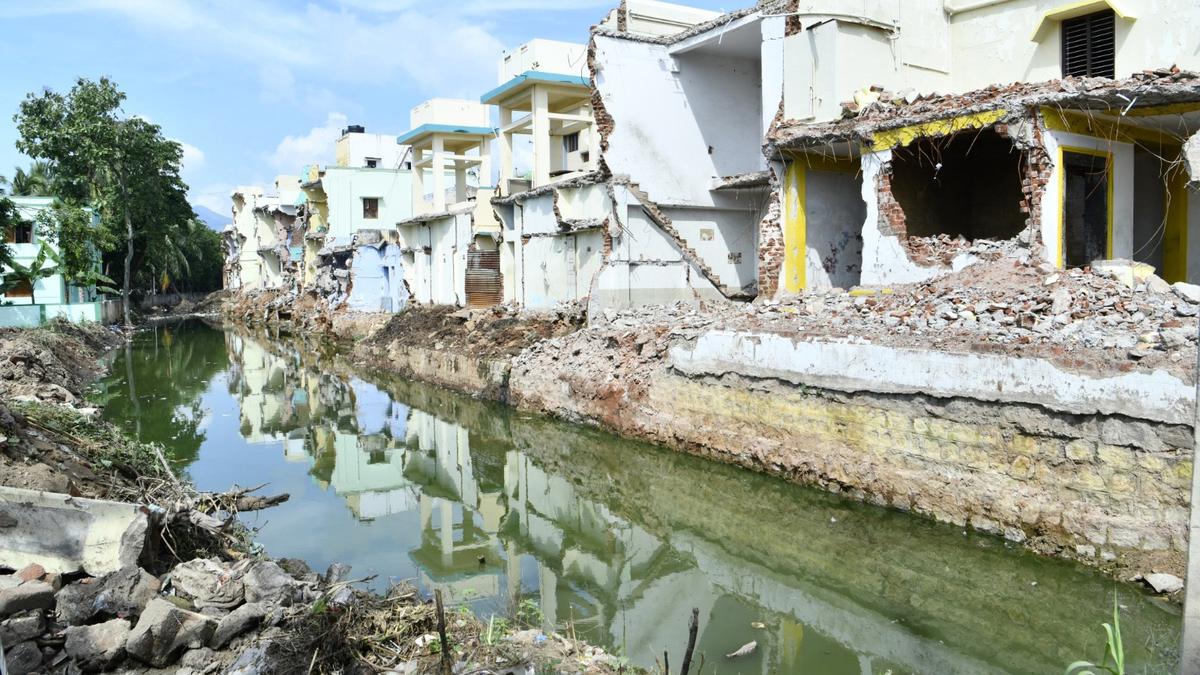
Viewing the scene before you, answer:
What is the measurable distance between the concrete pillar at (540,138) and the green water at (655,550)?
9107 mm

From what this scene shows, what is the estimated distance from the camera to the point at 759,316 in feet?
43.5

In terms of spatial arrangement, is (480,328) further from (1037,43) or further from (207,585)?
(207,585)

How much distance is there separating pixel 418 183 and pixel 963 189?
23.9 m

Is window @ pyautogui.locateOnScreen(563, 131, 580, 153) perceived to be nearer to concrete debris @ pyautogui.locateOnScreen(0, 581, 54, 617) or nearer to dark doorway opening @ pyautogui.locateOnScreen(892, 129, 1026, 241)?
dark doorway opening @ pyautogui.locateOnScreen(892, 129, 1026, 241)

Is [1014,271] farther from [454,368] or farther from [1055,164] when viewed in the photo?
[454,368]

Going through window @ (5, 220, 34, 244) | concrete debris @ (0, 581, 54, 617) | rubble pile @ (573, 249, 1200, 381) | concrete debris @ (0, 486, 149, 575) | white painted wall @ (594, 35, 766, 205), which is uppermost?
white painted wall @ (594, 35, 766, 205)

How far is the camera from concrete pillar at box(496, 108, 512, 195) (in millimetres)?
26125

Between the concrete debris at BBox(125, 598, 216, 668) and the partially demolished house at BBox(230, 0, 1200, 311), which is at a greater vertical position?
the partially demolished house at BBox(230, 0, 1200, 311)

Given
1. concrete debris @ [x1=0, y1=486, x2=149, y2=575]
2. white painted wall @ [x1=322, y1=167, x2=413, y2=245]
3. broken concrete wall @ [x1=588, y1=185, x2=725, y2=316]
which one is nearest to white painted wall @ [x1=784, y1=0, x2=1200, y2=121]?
broken concrete wall @ [x1=588, y1=185, x2=725, y2=316]

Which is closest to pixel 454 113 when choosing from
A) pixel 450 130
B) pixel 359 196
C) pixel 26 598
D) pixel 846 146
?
pixel 450 130

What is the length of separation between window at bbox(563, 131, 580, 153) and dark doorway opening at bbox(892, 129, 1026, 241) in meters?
16.8

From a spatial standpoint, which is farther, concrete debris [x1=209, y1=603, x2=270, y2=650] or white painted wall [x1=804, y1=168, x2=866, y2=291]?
white painted wall [x1=804, y1=168, x2=866, y2=291]

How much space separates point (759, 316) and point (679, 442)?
2.33 m

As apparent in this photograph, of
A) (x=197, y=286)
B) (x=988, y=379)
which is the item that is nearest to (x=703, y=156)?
(x=988, y=379)
